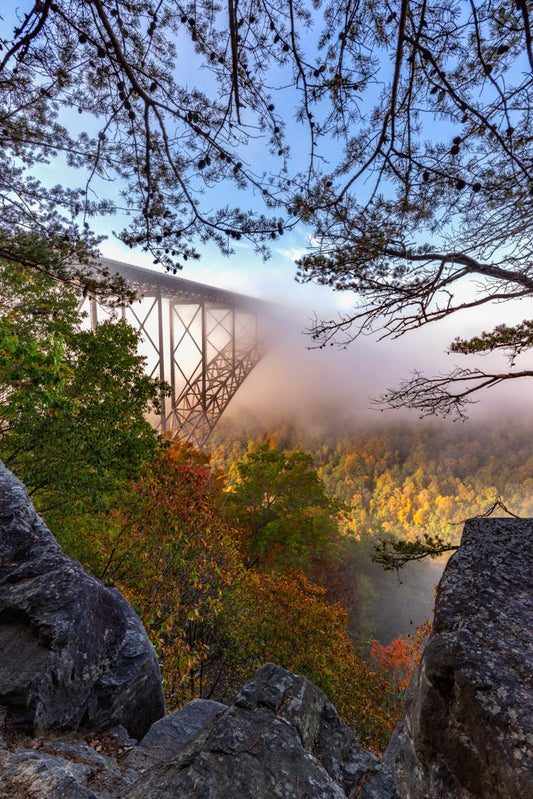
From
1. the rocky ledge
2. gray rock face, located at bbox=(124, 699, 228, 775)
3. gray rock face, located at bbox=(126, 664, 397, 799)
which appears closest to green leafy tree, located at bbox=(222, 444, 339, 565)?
gray rock face, located at bbox=(124, 699, 228, 775)

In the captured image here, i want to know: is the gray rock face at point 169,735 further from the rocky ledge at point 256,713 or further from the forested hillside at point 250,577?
the forested hillside at point 250,577

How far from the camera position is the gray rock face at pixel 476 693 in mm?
1265

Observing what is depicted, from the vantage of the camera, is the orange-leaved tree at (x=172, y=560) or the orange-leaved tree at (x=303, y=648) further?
the orange-leaved tree at (x=303, y=648)

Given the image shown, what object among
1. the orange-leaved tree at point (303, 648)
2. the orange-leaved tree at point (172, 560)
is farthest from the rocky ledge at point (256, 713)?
the orange-leaved tree at point (303, 648)

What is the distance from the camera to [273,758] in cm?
152

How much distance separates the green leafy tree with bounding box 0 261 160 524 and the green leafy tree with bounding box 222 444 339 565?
897cm

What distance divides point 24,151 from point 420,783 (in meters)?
6.54

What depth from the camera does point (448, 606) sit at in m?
1.78

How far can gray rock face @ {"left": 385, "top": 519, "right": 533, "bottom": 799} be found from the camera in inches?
49.8

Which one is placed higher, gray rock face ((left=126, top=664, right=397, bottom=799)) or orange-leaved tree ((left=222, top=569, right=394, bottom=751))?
gray rock face ((left=126, top=664, right=397, bottom=799))

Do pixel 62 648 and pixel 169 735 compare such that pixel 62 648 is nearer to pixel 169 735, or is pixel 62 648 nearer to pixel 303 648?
pixel 169 735

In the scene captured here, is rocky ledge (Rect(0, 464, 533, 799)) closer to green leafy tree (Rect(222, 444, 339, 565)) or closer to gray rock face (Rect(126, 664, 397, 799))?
gray rock face (Rect(126, 664, 397, 799))

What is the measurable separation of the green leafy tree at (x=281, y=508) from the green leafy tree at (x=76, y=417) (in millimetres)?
8966

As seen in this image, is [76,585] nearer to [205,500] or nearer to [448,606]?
[448,606]
